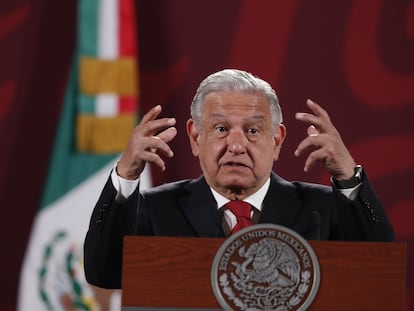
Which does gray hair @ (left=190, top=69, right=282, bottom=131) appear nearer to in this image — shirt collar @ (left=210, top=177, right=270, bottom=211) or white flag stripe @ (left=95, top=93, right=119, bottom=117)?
shirt collar @ (left=210, top=177, right=270, bottom=211)

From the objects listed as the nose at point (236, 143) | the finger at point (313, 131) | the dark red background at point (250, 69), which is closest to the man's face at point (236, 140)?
the nose at point (236, 143)

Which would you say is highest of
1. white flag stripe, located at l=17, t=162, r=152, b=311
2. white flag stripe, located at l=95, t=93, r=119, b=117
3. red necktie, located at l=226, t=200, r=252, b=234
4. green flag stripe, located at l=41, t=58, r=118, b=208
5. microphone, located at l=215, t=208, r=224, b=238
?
red necktie, located at l=226, t=200, r=252, b=234

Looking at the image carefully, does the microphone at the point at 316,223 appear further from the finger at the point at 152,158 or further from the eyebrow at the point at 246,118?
the finger at the point at 152,158

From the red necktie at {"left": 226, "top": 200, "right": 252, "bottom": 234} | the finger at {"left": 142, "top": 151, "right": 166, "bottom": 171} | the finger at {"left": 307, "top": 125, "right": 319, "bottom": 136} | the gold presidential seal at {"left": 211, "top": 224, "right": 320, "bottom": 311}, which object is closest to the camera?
the gold presidential seal at {"left": 211, "top": 224, "right": 320, "bottom": 311}

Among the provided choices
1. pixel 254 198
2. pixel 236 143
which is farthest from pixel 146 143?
pixel 254 198

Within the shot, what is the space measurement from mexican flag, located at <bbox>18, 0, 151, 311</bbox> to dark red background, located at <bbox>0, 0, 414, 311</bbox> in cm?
8

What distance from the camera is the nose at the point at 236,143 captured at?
2514mm

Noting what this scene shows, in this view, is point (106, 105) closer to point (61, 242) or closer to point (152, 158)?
point (61, 242)

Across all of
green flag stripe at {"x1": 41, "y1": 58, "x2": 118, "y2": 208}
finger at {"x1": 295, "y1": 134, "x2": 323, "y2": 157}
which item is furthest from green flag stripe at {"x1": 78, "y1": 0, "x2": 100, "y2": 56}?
finger at {"x1": 295, "y1": 134, "x2": 323, "y2": 157}

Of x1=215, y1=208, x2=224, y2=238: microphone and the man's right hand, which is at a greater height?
the man's right hand

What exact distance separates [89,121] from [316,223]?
8.31 ft

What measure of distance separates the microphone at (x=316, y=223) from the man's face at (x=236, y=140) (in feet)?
0.74

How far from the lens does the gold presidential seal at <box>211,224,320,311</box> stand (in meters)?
2.05

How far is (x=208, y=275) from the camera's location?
206 cm
